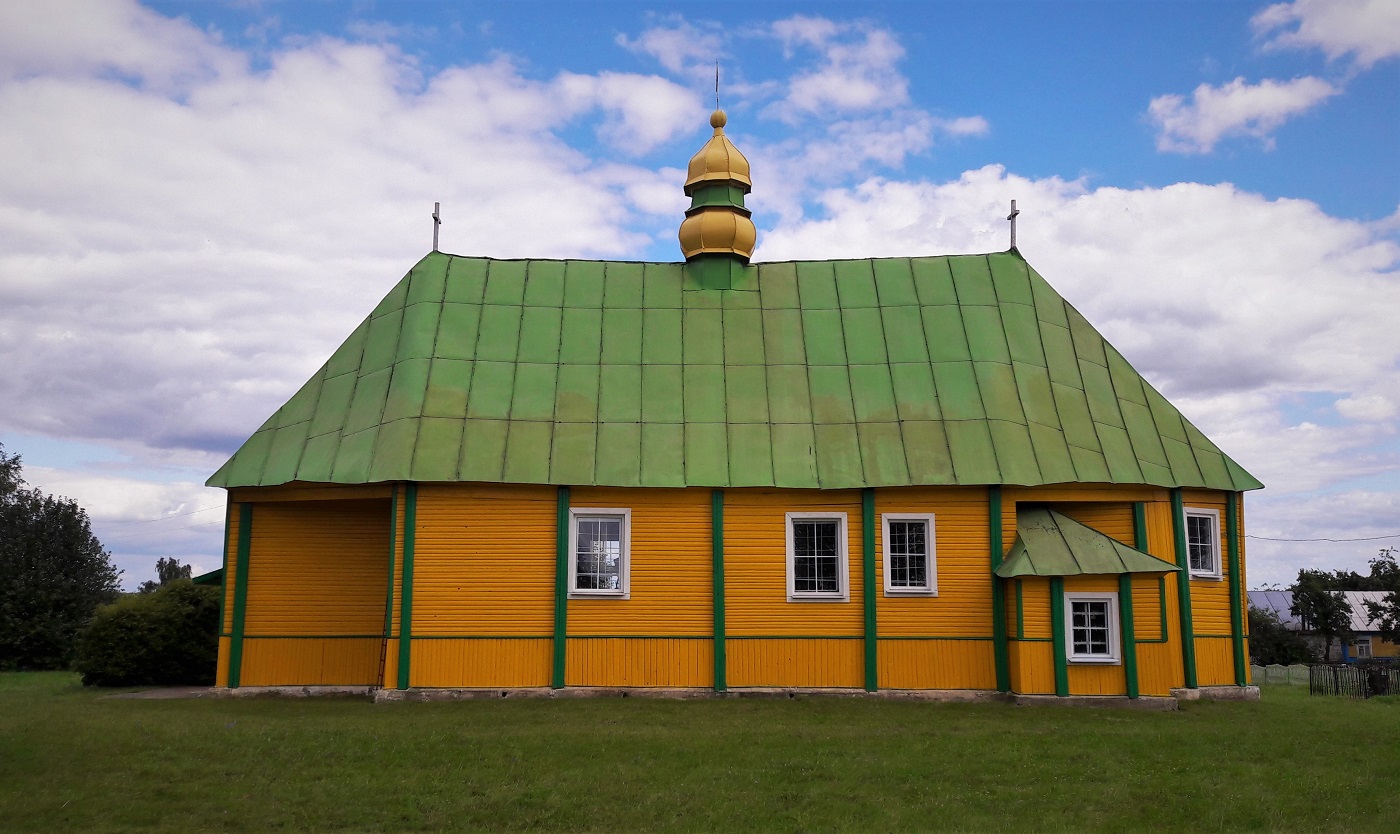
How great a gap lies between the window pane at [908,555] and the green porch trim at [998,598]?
1052 mm

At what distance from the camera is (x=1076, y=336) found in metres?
20.1

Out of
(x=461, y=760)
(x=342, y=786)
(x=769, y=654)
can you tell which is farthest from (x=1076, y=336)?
(x=342, y=786)

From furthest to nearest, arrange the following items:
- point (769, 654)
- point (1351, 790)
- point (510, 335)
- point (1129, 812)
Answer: point (510, 335), point (769, 654), point (1351, 790), point (1129, 812)

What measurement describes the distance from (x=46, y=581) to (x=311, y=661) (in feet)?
46.9

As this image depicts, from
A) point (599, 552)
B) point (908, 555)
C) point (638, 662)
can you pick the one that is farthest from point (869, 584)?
point (599, 552)

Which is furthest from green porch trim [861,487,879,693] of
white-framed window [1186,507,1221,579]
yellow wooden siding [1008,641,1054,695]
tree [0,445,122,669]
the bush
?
tree [0,445,122,669]

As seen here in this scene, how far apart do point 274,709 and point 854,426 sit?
10078 mm

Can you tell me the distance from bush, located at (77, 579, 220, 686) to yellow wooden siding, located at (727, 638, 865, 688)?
9626 millimetres

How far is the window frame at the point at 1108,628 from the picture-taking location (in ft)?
54.3

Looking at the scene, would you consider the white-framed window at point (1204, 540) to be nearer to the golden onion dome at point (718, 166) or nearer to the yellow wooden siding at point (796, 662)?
the yellow wooden siding at point (796, 662)

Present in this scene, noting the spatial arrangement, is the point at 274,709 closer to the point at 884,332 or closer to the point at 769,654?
the point at 769,654

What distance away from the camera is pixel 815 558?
17.6m

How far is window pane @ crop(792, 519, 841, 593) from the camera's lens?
17531mm

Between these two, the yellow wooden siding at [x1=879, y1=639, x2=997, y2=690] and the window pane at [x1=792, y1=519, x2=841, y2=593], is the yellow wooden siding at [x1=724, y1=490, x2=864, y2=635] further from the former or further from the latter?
the yellow wooden siding at [x1=879, y1=639, x2=997, y2=690]
